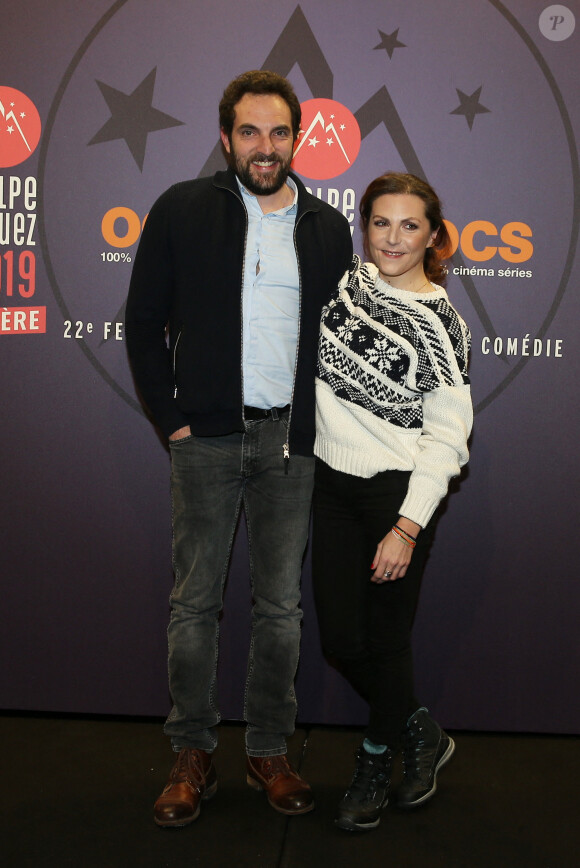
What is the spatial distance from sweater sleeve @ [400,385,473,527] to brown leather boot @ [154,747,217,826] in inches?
35.4

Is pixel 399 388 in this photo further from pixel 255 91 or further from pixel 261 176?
pixel 255 91

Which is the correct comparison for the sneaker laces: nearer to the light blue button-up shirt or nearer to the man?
the man

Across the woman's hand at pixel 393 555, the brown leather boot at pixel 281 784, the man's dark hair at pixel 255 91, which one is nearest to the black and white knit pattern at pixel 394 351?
the woman's hand at pixel 393 555

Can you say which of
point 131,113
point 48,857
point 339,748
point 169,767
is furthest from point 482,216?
point 48,857

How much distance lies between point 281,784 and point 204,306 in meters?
1.29

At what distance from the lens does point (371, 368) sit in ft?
6.29

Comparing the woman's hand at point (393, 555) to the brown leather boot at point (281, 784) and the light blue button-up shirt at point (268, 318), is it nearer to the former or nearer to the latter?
the light blue button-up shirt at point (268, 318)

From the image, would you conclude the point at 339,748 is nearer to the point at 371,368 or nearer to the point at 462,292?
the point at 371,368

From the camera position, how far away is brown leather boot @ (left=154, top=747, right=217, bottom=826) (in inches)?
80.4

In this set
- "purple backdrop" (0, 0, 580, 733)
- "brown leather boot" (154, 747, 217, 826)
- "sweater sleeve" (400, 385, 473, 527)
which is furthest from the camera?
"purple backdrop" (0, 0, 580, 733)

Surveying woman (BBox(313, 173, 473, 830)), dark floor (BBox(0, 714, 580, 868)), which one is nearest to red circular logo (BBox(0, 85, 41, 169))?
woman (BBox(313, 173, 473, 830))

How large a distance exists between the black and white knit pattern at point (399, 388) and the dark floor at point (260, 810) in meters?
0.84

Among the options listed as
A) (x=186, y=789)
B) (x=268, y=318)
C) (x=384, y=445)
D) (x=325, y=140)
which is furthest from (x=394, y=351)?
(x=186, y=789)

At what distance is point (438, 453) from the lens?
1.90 meters
